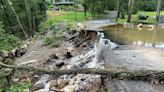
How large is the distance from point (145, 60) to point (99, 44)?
11.5ft

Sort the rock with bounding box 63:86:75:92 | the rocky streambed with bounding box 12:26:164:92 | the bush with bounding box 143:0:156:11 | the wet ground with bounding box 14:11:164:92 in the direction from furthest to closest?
the bush with bounding box 143:0:156:11
the rock with bounding box 63:86:75:92
the rocky streambed with bounding box 12:26:164:92
the wet ground with bounding box 14:11:164:92

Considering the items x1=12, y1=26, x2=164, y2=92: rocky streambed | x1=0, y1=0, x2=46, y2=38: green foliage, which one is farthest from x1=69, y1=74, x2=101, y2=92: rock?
x1=0, y1=0, x2=46, y2=38: green foliage

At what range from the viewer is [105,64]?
900 centimetres

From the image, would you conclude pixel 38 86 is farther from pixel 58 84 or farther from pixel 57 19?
pixel 57 19

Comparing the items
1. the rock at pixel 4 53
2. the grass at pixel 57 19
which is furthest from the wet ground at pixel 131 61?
the grass at pixel 57 19

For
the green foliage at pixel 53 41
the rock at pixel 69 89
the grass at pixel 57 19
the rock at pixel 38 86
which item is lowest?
the rock at pixel 38 86

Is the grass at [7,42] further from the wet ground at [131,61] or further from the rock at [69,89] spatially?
the rock at [69,89]

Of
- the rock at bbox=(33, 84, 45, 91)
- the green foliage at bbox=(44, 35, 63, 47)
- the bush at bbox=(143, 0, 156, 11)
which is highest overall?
the bush at bbox=(143, 0, 156, 11)

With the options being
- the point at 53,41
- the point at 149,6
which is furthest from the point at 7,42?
the point at 149,6

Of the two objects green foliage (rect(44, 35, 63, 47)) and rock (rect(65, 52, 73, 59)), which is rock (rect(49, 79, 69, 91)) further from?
green foliage (rect(44, 35, 63, 47))

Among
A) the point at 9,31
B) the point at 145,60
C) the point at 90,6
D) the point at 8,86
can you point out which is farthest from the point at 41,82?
the point at 90,6

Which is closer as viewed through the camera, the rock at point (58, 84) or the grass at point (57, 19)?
the rock at point (58, 84)

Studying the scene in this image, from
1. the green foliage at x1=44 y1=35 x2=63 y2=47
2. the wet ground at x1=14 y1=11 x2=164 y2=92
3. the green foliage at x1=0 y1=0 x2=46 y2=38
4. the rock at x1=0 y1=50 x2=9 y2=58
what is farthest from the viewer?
the green foliage at x1=0 y1=0 x2=46 y2=38

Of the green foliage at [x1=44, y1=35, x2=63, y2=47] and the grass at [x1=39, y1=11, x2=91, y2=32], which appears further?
the grass at [x1=39, y1=11, x2=91, y2=32]
